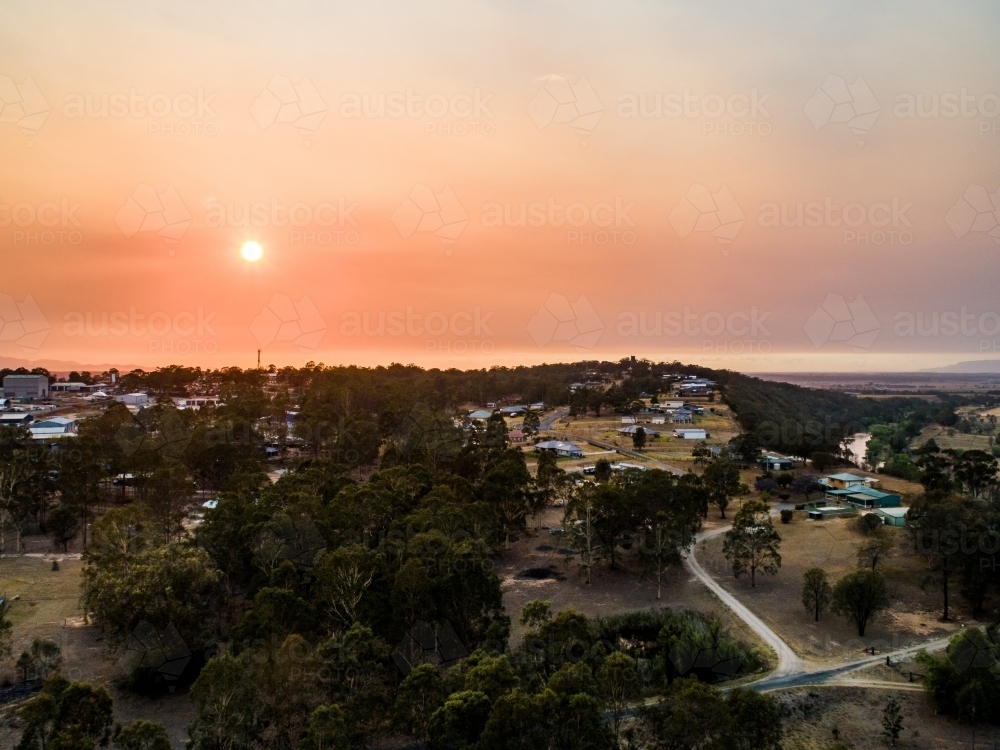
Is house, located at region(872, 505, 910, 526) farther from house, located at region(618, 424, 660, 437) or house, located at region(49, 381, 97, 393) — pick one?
house, located at region(49, 381, 97, 393)

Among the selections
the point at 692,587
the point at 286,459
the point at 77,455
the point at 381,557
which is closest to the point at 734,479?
A: the point at 692,587

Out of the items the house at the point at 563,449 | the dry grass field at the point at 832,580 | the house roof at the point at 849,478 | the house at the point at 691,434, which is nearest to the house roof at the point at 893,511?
the dry grass field at the point at 832,580

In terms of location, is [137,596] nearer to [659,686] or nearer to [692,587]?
[659,686]

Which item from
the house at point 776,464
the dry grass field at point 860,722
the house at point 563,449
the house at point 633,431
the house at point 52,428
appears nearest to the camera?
the dry grass field at point 860,722

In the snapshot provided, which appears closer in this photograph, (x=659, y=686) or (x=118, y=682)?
(x=118, y=682)

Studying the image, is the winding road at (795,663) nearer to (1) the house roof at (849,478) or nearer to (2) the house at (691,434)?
(1) the house roof at (849,478)

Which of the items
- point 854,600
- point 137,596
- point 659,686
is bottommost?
point 659,686

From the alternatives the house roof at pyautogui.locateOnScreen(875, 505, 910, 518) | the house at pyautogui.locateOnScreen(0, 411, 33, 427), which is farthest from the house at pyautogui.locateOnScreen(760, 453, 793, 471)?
the house at pyautogui.locateOnScreen(0, 411, 33, 427)
